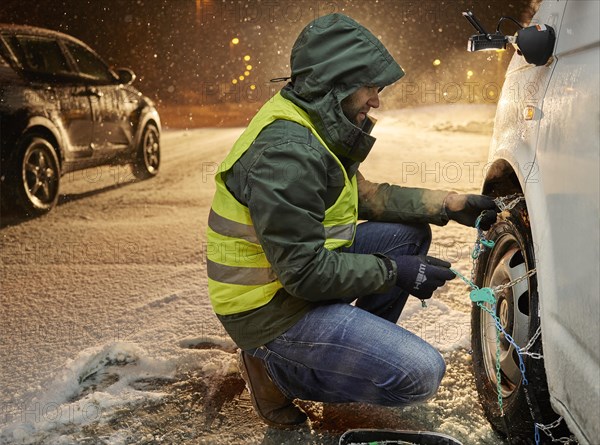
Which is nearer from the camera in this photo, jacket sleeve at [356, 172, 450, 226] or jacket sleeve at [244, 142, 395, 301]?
jacket sleeve at [244, 142, 395, 301]

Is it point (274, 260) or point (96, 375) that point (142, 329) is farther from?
point (274, 260)

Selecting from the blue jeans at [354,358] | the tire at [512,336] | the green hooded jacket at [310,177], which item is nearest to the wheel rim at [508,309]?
the tire at [512,336]

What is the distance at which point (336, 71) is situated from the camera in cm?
210

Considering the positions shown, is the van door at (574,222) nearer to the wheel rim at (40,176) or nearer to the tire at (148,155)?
the wheel rim at (40,176)

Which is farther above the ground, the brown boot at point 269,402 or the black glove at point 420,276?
the black glove at point 420,276

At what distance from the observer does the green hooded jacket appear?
6.66 feet

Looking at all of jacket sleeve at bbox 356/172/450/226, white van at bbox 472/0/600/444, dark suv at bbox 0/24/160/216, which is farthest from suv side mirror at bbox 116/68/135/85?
white van at bbox 472/0/600/444

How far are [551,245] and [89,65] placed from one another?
19.7 feet

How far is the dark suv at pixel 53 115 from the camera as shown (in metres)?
5.52

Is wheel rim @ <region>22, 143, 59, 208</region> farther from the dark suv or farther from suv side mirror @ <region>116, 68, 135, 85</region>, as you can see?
suv side mirror @ <region>116, 68, 135, 85</region>

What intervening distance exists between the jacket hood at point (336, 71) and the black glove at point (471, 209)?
0.56 meters

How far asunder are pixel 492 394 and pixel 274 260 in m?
0.98

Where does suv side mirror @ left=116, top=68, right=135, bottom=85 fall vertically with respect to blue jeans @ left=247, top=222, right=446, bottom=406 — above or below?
above

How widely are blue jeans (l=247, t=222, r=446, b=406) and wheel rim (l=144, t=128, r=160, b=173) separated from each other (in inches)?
221
